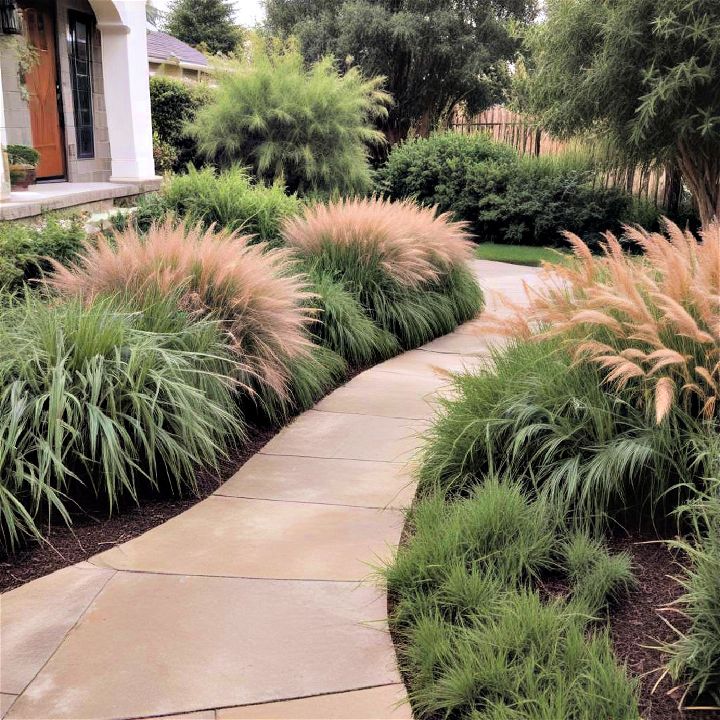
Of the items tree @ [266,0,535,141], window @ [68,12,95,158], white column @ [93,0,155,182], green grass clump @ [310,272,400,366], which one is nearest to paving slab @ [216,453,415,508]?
green grass clump @ [310,272,400,366]

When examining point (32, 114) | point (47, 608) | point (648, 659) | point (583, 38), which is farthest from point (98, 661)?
point (583, 38)

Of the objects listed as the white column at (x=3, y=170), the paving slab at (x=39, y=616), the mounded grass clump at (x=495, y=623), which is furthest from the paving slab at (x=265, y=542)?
the white column at (x=3, y=170)

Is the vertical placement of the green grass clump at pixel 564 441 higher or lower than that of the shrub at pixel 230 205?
lower

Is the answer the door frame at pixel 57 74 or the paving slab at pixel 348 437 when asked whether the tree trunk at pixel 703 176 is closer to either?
the door frame at pixel 57 74

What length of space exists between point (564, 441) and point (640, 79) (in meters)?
10.3

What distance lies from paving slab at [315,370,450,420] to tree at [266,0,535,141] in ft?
74.7

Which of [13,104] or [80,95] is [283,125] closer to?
[80,95]

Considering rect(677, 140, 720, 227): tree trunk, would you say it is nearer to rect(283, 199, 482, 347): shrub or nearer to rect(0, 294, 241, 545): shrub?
rect(283, 199, 482, 347): shrub

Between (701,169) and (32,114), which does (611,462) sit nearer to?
(32,114)

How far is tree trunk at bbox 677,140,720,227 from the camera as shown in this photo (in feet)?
42.5

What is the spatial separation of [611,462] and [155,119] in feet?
42.8

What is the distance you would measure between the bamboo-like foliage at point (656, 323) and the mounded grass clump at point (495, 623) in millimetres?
691

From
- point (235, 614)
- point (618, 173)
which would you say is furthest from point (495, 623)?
point (618, 173)

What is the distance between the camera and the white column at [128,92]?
37.6 ft
